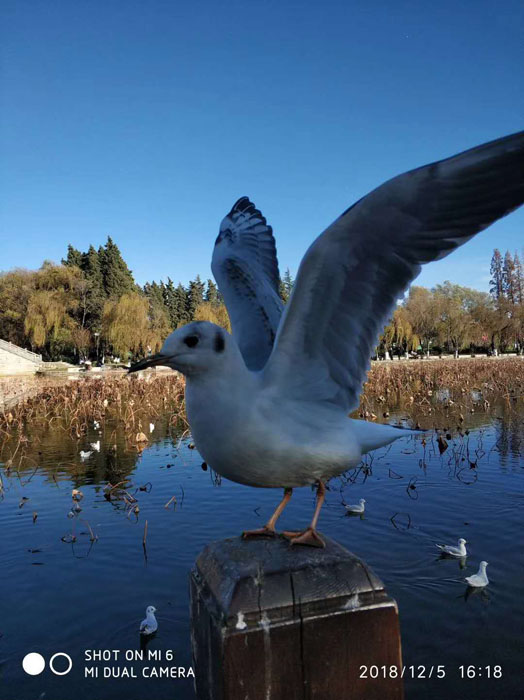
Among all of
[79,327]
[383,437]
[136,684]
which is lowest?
[136,684]

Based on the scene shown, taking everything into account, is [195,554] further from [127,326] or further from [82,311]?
[82,311]

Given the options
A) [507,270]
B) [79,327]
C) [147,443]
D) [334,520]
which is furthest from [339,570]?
[507,270]

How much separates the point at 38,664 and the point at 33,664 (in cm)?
5

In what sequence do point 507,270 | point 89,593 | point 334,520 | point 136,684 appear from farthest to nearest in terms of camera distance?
1. point 507,270
2. point 334,520
3. point 89,593
4. point 136,684

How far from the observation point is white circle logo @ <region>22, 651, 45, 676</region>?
4.22m

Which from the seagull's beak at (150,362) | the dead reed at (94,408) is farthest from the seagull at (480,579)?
the dead reed at (94,408)

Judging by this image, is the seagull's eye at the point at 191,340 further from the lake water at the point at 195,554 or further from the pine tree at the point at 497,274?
the pine tree at the point at 497,274

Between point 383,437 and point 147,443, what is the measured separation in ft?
34.2

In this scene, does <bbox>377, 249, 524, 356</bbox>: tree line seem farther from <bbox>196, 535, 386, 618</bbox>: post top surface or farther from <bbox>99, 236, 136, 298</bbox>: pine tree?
<bbox>196, 535, 386, 618</bbox>: post top surface

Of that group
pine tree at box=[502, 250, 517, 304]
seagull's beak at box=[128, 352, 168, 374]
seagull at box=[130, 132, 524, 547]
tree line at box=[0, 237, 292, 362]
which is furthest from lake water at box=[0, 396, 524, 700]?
pine tree at box=[502, 250, 517, 304]

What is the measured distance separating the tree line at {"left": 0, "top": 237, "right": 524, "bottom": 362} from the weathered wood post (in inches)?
1678

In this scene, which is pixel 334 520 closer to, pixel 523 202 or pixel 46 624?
pixel 46 624

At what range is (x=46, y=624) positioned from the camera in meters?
4.88

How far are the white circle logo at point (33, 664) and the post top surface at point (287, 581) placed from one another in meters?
3.21
